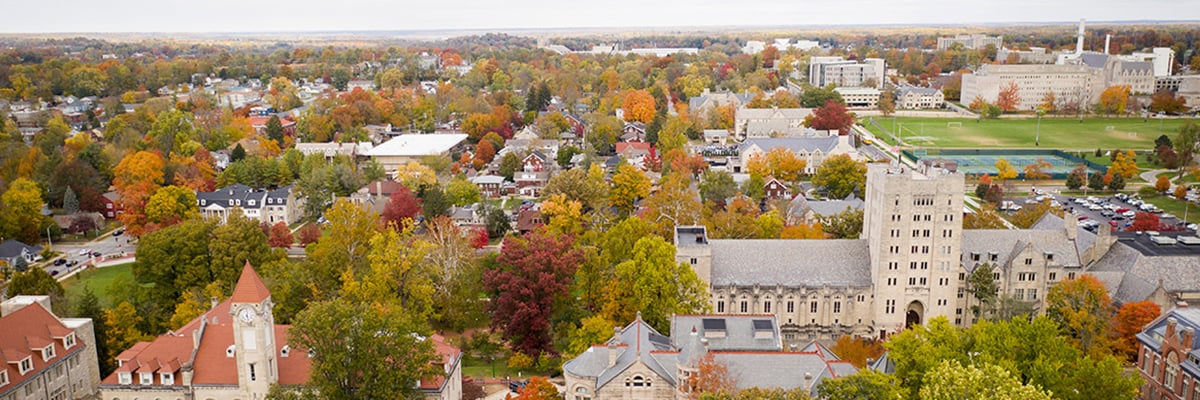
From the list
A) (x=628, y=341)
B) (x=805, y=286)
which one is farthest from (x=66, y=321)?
(x=805, y=286)

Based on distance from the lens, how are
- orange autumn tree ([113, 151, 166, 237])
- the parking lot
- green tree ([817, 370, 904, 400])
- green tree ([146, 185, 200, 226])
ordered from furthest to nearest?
1. the parking lot
2. orange autumn tree ([113, 151, 166, 237])
3. green tree ([146, 185, 200, 226])
4. green tree ([817, 370, 904, 400])

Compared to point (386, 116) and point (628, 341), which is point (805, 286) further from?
point (386, 116)

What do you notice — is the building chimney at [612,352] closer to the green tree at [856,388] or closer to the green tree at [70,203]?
the green tree at [856,388]

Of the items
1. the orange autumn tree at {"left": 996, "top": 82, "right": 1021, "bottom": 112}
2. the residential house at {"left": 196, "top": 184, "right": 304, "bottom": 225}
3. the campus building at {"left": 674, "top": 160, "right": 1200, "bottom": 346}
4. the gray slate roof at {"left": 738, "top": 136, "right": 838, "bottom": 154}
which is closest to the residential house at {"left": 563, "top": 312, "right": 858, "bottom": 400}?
the campus building at {"left": 674, "top": 160, "right": 1200, "bottom": 346}

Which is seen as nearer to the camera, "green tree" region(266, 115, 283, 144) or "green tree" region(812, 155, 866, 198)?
"green tree" region(812, 155, 866, 198)

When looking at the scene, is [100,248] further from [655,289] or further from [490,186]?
[655,289]

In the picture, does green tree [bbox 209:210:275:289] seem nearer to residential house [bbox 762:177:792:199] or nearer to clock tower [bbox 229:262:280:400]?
clock tower [bbox 229:262:280:400]
